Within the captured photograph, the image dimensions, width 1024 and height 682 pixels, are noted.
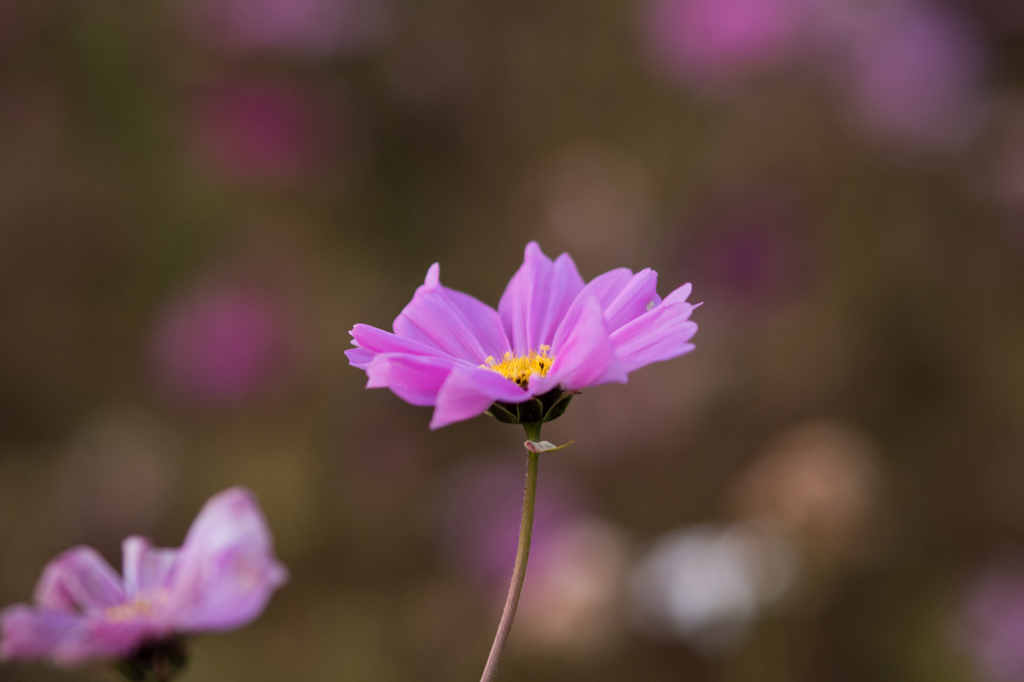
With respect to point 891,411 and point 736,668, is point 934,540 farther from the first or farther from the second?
point 736,668

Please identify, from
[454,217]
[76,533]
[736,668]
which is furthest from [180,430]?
[736,668]

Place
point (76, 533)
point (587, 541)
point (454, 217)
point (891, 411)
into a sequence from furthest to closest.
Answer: point (454, 217), point (891, 411), point (76, 533), point (587, 541)

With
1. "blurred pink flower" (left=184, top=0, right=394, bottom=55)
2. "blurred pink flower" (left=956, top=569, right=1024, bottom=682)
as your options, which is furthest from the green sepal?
"blurred pink flower" (left=184, top=0, right=394, bottom=55)

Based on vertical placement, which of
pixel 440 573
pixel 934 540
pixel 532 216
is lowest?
pixel 440 573

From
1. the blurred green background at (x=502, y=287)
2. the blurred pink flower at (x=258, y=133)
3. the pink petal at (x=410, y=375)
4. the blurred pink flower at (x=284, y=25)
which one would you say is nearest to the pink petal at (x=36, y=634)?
the pink petal at (x=410, y=375)

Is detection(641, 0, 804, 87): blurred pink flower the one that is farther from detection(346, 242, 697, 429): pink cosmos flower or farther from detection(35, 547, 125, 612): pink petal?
detection(35, 547, 125, 612): pink petal

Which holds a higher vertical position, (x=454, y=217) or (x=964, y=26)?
(x=964, y=26)

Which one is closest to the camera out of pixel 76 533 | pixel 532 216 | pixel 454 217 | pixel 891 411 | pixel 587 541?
pixel 587 541
